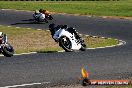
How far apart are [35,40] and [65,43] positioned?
6.67 metres

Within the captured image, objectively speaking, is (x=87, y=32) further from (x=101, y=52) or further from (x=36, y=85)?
(x=36, y=85)

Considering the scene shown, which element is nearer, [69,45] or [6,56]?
[6,56]

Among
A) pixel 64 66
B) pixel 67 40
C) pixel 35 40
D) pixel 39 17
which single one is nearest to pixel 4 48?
pixel 64 66

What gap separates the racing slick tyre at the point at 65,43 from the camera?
18083 millimetres

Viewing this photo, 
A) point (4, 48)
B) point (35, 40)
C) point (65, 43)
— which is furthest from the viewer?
point (35, 40)

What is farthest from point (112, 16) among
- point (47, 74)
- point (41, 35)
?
point (47, 74)

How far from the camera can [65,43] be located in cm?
1839

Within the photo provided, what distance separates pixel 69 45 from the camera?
59.8 ft

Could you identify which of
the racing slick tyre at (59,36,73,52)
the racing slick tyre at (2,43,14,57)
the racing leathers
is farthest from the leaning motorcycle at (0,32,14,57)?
the racing leathers

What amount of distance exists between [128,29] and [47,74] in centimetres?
1812

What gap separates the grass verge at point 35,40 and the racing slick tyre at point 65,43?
1512mm

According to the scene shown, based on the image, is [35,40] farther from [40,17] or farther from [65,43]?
[40,17]

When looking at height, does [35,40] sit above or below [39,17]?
above

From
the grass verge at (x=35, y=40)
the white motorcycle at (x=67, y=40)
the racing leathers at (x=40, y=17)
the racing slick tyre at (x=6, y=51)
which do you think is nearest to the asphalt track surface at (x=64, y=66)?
the racing slick tyre at (x=6, y=51)
